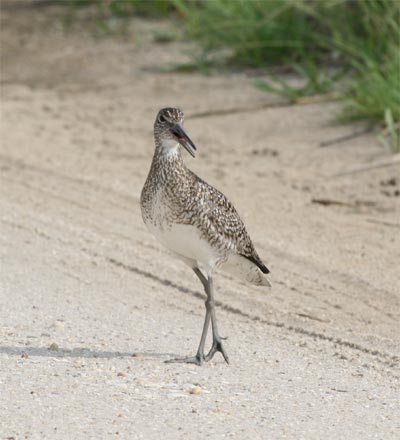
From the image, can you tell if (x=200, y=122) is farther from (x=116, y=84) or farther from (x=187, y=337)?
(x=187, y=337)

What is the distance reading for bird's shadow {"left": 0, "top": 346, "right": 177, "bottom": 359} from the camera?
5.90 metres

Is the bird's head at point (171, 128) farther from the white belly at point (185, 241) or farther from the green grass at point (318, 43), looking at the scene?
the green grass at point (318, 43)

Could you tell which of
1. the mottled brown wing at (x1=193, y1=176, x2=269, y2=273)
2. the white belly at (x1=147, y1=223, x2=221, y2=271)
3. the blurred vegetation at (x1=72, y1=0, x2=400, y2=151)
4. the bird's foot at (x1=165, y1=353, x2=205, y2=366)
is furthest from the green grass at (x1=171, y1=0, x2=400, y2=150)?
the bird's foot at (x1=165, y1=353, x2=205, y2=366)

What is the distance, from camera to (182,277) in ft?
25.0

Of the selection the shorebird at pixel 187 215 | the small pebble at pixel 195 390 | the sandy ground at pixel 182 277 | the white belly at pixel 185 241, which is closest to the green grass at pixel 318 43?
the sandy ground at pixel 182 277

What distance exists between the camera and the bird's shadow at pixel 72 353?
590 centimetres

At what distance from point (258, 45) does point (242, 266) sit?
6.85 meters

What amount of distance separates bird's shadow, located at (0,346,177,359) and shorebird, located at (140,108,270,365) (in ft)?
0.58

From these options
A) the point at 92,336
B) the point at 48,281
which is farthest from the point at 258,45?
the point at 92,336

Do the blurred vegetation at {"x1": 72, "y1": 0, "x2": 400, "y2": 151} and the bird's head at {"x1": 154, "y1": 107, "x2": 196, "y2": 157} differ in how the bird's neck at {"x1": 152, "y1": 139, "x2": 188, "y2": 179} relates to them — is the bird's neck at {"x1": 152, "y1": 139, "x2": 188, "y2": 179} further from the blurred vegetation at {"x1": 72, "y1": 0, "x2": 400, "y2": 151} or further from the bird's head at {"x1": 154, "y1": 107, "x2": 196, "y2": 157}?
the blurred vegetation at {"x1": 72, "y1": 0, "x2": 400, "y2": 151}

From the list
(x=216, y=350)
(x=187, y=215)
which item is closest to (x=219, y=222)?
(x=187, y=215)

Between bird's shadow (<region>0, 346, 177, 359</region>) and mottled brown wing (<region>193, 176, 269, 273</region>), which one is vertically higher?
mottled brown wing (<region>193, 176, 269, 273</region>)

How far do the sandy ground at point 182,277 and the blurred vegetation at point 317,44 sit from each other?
278 millimetres

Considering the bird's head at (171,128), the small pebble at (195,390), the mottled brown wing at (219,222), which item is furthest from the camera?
the bird's head at (171,128)
